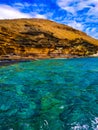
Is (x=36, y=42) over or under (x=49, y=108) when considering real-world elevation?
over

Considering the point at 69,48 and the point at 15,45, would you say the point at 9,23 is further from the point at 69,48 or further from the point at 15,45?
the point at 69,48

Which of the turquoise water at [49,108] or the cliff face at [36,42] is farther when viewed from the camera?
the cliff face at [36,42]

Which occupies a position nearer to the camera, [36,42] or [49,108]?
[49,108]

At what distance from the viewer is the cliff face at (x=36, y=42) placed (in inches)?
A: 5039

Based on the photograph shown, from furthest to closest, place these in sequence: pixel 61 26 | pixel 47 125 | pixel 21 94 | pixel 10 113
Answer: pixel 61 26 < pixel 21 94 < pixel 10 113 < pixel 47 125

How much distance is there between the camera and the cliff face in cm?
12800

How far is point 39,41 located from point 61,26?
4985 cm

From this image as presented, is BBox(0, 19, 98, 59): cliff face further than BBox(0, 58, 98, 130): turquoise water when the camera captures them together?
Yes

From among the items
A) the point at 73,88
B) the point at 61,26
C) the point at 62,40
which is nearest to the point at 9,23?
the point at 62,40

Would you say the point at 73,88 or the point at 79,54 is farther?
the point at 79,54

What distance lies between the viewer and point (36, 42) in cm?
14100

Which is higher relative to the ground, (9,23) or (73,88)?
(9,23)

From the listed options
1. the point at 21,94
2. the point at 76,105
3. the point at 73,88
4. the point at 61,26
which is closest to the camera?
the point at 76,105

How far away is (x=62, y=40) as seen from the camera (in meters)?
152
